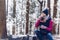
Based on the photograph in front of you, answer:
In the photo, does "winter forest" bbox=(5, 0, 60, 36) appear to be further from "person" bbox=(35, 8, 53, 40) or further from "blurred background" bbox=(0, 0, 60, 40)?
"person" bbox=(35, 8, 53, 40)

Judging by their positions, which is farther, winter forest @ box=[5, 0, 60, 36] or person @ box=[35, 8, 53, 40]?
winter forest @ box=[5, 0, 60, 36]

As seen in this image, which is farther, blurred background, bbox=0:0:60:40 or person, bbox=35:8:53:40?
blurred background, bbox=0:0:60:40

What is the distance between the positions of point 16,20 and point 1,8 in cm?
265

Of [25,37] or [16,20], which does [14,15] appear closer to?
[16,20]

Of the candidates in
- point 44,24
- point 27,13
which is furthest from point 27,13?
point 44,24

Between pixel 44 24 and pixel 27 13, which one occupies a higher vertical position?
pixel 27 13

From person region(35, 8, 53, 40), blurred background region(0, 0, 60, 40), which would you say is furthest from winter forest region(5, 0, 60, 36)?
person region(35, 8, 53, 40)

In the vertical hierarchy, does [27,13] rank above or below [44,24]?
above

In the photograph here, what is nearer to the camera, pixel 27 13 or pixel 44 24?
pixel 44 24

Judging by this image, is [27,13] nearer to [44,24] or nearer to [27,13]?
[27,13]

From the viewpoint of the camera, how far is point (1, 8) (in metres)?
6.88

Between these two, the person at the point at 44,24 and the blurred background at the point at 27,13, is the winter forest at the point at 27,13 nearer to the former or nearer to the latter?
the blurred background at the point at 27,13

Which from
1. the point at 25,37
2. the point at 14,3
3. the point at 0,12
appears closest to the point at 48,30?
the point at 25,37

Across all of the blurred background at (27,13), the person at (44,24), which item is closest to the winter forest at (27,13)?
the blurred background at (27,13)
